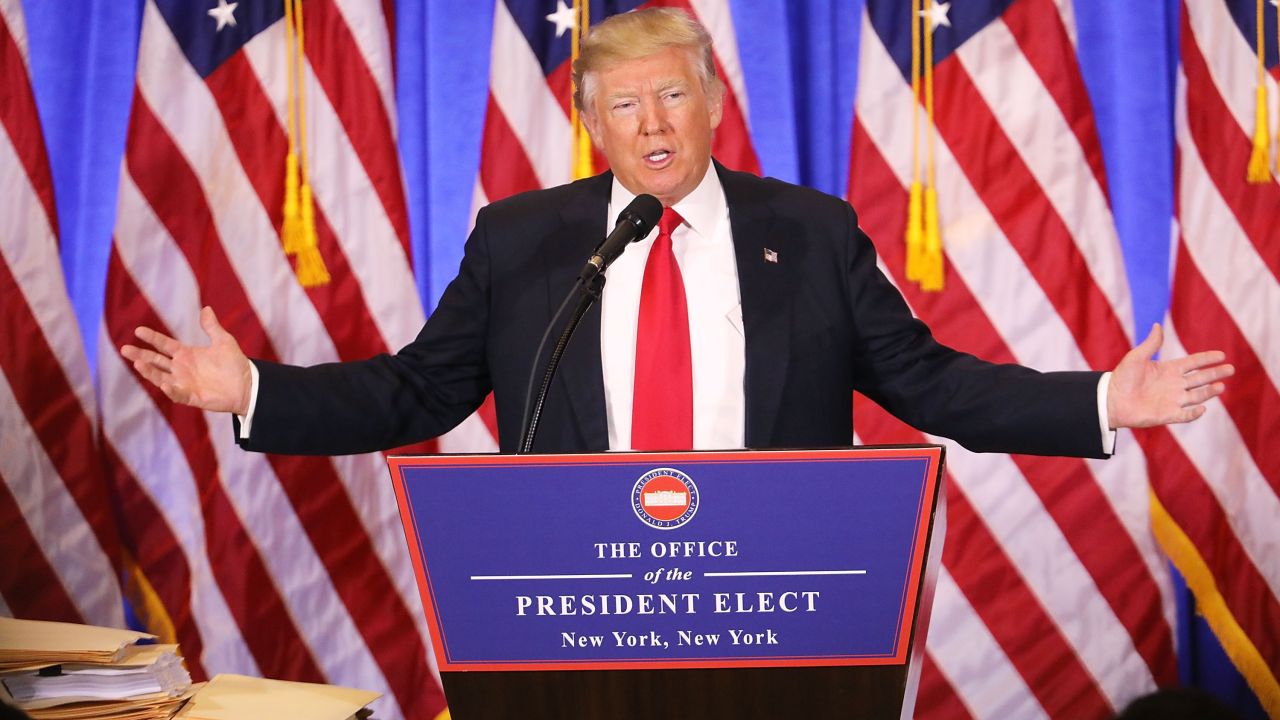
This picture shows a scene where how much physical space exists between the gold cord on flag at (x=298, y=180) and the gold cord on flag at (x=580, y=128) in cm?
69

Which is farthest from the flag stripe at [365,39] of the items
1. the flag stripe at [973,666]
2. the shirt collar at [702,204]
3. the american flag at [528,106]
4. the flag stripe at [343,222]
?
the flag stripe at [973,666]

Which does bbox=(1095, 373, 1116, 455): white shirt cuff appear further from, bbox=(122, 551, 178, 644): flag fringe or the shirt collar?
bbox=(122, 551, 178, 644): flag fringe

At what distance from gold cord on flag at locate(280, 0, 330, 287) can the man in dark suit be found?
1084mm

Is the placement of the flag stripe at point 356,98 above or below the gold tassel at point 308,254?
above

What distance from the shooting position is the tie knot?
212 cm

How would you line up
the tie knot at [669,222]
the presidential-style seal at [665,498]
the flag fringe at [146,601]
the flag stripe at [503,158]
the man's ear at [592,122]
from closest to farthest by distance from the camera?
1. the presidential-style seal at [665,498]
2. the tie knot at [669,222]
3. the man's ear at [592,122]
4. the flag stripe at [503,158]
5. the flag fringe at [146,601]

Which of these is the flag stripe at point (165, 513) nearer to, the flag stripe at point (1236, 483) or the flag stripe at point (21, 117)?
the flag stripe at point (21, 117)

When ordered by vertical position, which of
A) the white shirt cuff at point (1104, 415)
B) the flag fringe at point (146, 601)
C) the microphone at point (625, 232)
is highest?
the microphone at point (625, 232)

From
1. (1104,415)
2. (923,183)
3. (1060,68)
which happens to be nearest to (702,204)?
(1104,415)

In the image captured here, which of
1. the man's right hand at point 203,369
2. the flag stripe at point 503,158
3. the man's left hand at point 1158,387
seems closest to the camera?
the man's left hand at point 1158,387

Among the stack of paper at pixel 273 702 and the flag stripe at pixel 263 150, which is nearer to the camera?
the stack of paper at pixel 273 702

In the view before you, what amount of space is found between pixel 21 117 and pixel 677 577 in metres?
2.64

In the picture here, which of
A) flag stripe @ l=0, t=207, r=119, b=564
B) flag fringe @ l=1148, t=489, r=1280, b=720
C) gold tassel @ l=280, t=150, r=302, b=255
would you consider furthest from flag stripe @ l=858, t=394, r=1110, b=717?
flag stripe @ l=0, t=207, r=119, b=564

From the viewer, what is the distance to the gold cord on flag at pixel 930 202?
3156 millimetres
